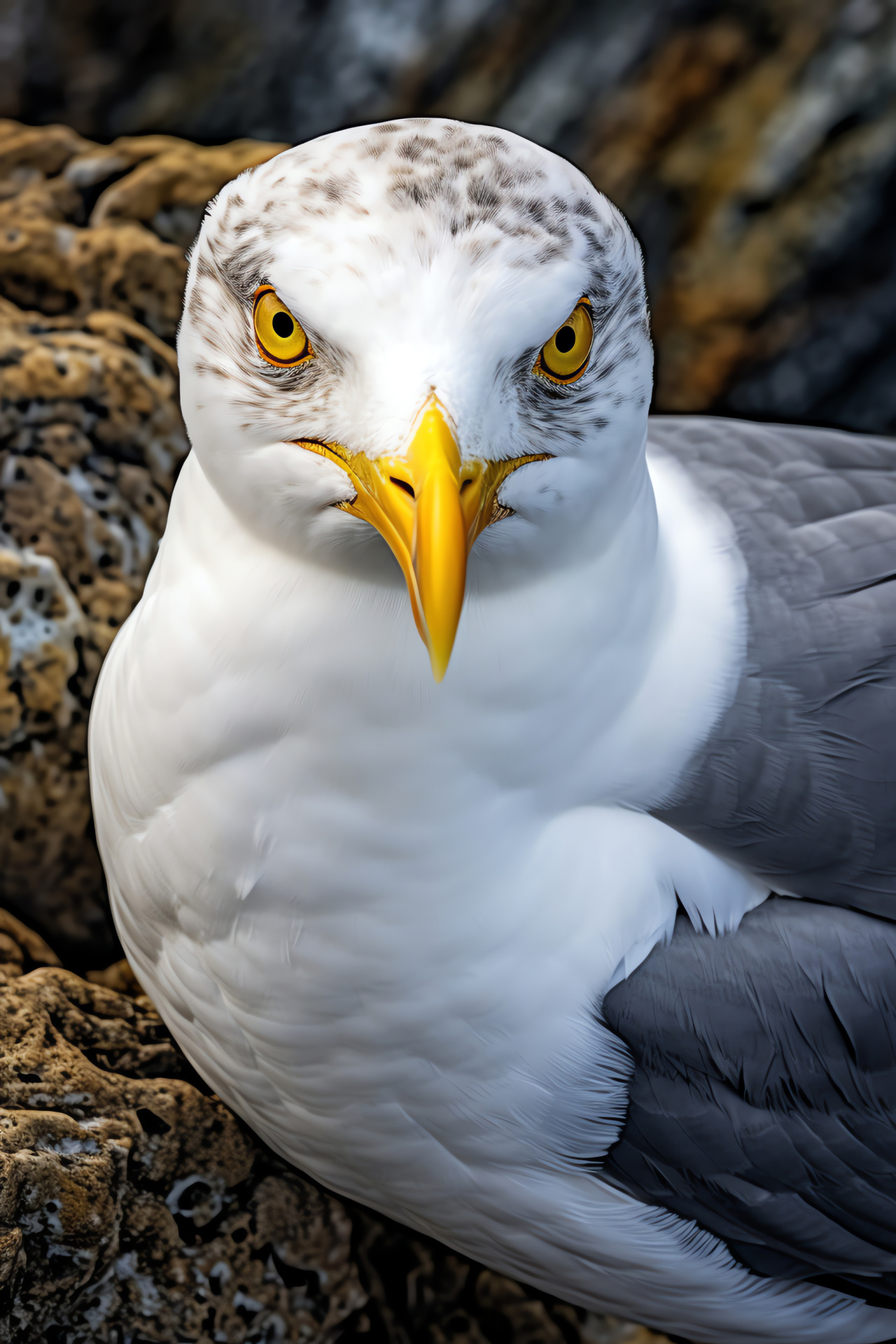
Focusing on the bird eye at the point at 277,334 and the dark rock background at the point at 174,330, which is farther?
the dark rock background at the point at 174,330

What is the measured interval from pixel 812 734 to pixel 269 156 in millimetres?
1834

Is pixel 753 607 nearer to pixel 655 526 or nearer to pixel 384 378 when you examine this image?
pixel 655 526

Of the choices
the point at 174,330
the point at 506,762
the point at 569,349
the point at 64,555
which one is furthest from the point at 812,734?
the point at 174,330

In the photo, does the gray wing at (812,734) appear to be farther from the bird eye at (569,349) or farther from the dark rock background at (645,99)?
the dark rock background at (645,99)

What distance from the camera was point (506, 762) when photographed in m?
1.51

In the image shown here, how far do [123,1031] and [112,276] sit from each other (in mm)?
1467

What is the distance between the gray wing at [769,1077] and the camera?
1.60 meters

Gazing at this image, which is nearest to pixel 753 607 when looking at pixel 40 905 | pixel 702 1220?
pixel 702 1220

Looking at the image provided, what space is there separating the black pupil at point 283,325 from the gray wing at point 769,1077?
0.89m

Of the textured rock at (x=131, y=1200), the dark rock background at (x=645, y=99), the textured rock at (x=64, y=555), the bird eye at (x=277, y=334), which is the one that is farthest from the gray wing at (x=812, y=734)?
the dark rock background at (x=645, y=99)

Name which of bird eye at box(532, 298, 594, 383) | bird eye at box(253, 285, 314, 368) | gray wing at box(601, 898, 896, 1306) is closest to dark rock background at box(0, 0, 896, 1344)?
gray wing at box(601, 898, 896, 1306)

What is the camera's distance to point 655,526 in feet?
5.30

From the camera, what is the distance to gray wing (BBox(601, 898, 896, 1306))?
1596 mm

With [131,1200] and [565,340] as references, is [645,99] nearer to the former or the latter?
[565,340]
